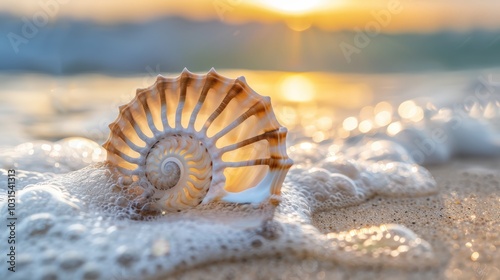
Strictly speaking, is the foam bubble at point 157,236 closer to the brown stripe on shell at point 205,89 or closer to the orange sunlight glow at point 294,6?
the brown stripe on shell at point 205,89

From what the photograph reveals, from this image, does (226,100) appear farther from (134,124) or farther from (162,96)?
(134,124)

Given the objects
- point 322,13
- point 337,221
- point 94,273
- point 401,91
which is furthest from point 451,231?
point 322,13

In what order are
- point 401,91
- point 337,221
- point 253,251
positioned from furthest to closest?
point 401,91 < point 337,221 < point 253,251

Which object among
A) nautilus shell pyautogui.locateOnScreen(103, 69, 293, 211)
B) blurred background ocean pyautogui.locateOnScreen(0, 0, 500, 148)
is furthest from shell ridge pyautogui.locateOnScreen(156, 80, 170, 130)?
blurred background ocean pyautogui.locateOnScreen(0, 0, 500, 148)

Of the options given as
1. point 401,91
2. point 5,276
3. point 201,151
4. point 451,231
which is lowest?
point 5,276

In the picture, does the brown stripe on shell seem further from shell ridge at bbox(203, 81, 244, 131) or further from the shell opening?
the shell opening

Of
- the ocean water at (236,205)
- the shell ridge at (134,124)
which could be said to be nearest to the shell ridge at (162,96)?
the shell ridge at (134,124)

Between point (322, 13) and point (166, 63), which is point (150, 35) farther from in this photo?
point (322, 13)
